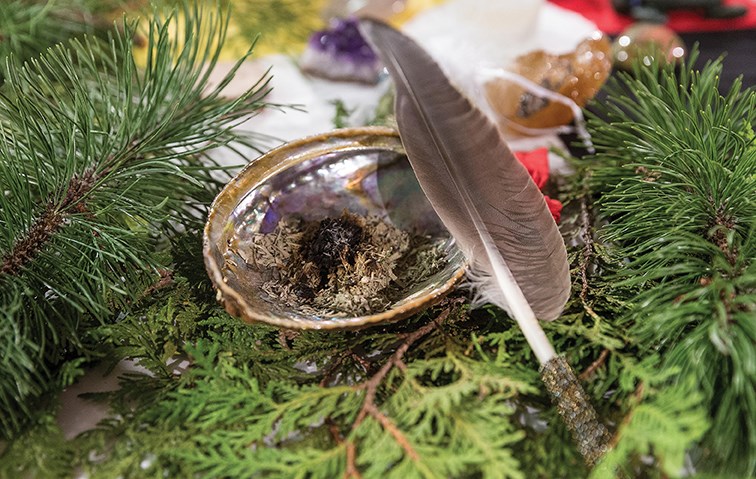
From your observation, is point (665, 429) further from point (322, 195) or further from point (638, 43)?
point (638, 43)

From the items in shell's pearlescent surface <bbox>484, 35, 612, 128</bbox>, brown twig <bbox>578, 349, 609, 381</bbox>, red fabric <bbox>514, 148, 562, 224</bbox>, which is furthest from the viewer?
shell's pearlescent surface <bbox>484, 35, 612, 128</bbox>

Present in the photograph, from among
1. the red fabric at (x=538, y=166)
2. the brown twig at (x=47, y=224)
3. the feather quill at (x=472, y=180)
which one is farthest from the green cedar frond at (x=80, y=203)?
the red fabric at (x=538, y=166)

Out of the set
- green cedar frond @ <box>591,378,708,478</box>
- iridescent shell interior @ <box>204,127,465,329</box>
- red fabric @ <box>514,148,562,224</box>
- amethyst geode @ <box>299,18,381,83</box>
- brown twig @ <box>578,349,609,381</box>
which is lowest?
brown twig @ <box>578,349,609,381</box>

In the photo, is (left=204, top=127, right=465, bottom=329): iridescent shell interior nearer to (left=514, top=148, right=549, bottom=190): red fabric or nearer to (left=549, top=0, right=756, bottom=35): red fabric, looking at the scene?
(left=514, top=148, right=549, bottom=190): red fabric

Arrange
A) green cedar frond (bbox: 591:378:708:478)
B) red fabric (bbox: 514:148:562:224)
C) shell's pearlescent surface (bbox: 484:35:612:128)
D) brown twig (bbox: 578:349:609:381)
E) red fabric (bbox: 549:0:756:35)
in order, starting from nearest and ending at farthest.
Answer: green cedar frond (bbox: 591:378:708:478) < brown twig (bbox: 578:349:609:381) < red fabric (bbox: 514:148:562:224) < shell's pearlescent surface (bbox: 484:35:612:128) < red fabric (bbox: 549:0:756:35)

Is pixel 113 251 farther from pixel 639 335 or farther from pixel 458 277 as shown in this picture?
pixel 639 335

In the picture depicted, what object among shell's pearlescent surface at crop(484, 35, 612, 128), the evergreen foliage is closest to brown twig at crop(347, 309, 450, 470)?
the evergreen foliage

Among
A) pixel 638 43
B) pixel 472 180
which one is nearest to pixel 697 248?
pixel 472 180

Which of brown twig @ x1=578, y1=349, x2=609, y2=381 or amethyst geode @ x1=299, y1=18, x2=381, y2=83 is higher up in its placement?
amethyst geode @ x1=299, y1=18, x2=381, y2=83
